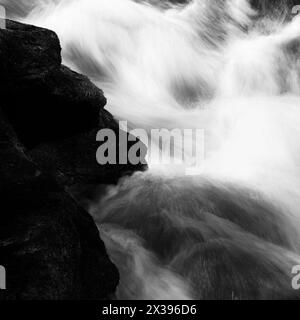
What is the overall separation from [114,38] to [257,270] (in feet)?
22.0

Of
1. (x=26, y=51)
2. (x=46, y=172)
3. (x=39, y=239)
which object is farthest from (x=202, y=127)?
(x=39, y=239)

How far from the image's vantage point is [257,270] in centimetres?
541

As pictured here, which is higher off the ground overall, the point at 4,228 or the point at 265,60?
the point at 265,60

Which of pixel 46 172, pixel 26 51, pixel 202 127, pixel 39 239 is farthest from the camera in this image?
pixel 202 127

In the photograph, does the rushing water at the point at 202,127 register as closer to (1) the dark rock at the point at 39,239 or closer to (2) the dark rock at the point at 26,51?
(1) the dark rock at the point at 39,239

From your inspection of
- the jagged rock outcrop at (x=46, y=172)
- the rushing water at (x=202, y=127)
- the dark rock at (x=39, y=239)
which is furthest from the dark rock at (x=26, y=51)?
the rushing water at (x=202, y=127)

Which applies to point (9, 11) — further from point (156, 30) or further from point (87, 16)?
point (156, 30)

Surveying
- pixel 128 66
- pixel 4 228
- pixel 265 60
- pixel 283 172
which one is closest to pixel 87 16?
pixel 128 66

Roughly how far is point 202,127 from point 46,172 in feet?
18.4

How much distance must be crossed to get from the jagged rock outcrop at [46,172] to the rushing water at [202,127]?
556mm

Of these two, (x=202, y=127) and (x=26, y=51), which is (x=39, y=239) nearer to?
(x=26, y=51)

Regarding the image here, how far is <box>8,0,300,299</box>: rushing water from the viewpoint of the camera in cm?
540

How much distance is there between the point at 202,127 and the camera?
31.4 feet

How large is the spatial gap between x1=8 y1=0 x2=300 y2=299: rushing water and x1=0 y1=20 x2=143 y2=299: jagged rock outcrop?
0.56 meters
